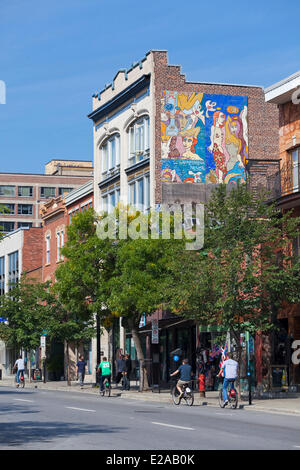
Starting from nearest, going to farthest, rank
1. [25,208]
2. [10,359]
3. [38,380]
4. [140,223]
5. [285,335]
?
[285,335] → [140,223] → [38,380] → [10,359] → [25,208]

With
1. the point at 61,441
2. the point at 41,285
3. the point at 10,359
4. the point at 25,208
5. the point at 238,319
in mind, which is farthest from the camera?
the point at 25,208

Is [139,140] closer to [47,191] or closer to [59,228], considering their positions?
[59,228]

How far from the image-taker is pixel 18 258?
78.9 metres

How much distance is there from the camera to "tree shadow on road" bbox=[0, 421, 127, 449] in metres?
16.0

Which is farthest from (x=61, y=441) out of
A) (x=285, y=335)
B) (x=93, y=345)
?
(x=93, y=345)

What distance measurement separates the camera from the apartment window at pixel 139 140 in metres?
51.4

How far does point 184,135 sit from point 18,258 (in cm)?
3284

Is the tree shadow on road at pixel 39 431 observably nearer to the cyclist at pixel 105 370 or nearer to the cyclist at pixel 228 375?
the cyclist at pixel 228 375

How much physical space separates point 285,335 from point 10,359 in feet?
159

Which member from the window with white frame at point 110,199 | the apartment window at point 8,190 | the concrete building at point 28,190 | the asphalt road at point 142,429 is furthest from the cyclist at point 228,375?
the apartment window at point 8,190

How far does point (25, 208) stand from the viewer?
415 feet

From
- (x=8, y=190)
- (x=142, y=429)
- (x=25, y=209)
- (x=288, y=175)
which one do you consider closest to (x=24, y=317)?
(x=288, y=175)

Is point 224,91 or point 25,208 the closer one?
Result: point 224,91
